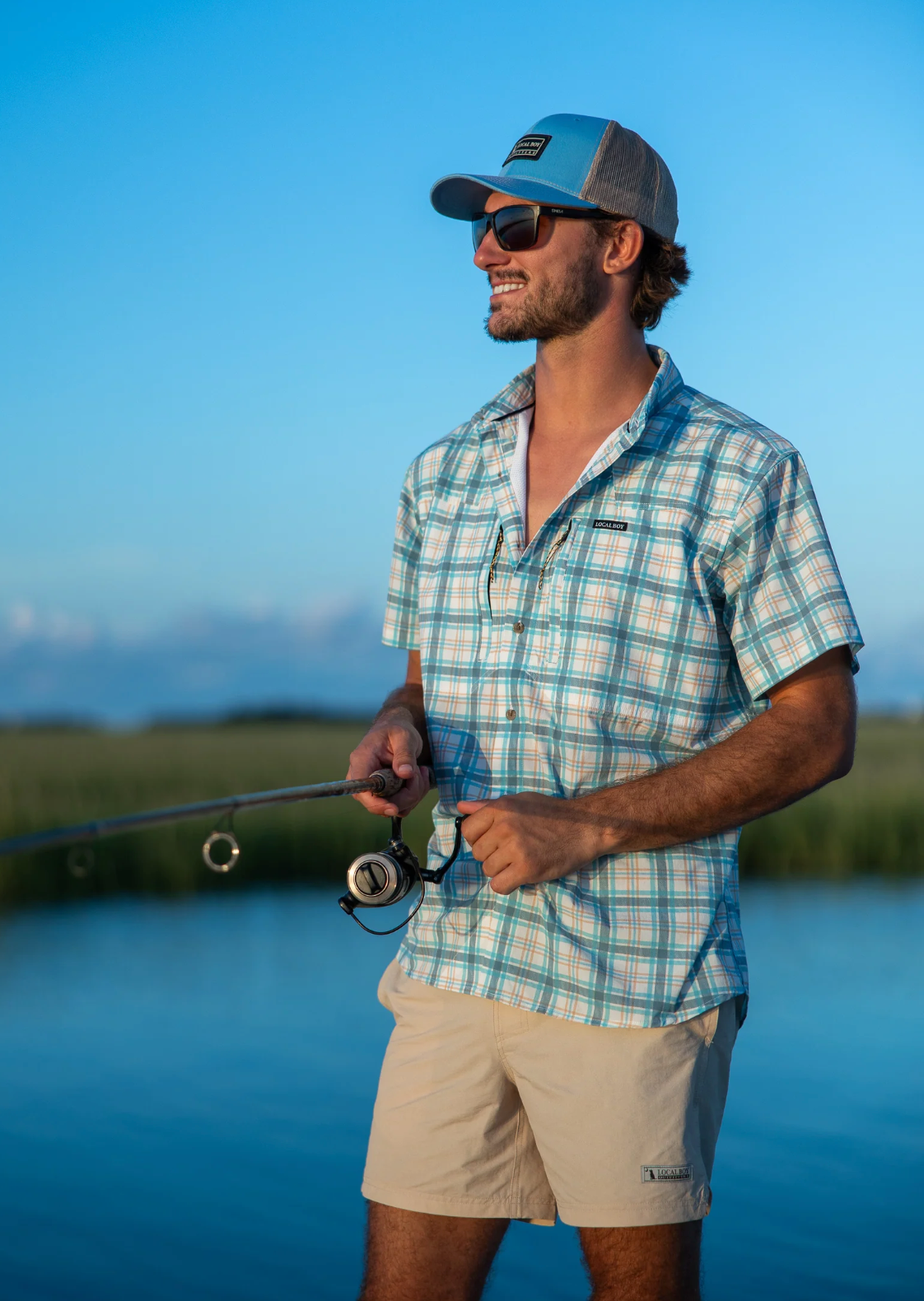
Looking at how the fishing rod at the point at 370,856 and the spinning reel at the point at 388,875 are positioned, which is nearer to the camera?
the fishing rod at the point at 370,856

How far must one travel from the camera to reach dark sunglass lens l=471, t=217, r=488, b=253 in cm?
232

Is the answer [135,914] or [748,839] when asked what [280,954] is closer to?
[135,914]

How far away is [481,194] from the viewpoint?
2359mm

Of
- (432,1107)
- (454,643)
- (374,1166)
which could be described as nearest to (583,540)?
(454,643)

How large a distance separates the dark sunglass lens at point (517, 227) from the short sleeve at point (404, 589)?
51 cm

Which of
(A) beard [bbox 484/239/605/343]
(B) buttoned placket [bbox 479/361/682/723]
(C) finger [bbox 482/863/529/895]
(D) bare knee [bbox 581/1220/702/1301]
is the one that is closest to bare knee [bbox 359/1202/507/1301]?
(D) bare knee [bbox 581/1220/702/1301]

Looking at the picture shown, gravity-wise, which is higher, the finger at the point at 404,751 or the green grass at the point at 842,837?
the finger at the point at 404,751

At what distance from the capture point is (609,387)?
7.27 ft

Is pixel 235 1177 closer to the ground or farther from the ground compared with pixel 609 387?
closer to the ground

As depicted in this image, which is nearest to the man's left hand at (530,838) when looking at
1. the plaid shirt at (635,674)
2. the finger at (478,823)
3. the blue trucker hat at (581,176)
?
the finger at (478,823)

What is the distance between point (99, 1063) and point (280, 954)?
2.10m

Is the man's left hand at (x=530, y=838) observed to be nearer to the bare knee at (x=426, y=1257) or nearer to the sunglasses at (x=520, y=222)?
the bare knee at (x=426, y=1257)

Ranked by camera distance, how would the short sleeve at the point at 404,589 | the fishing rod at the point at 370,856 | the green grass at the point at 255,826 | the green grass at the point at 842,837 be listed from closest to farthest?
the fishing rod at the point at 370,856 → the short sleeve at the point at 404,589 → the green grass at the point at 255,826 → the green grass at the point at 842,837

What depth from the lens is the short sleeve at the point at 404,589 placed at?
250 centimetres
